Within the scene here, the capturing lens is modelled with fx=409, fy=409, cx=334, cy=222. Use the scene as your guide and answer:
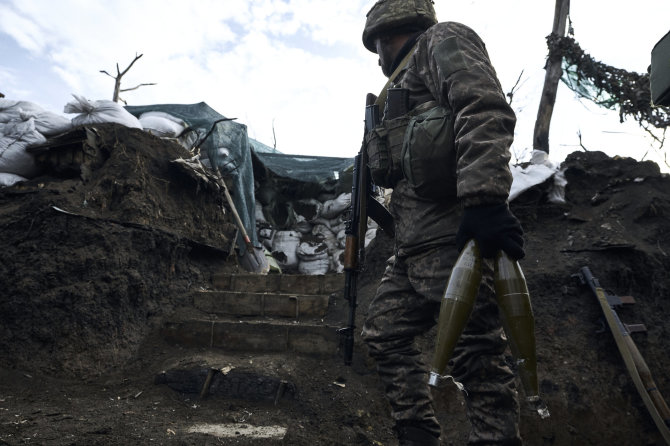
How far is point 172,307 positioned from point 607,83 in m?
6.55

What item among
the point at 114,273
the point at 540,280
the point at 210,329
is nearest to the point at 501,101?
the point at 540,280

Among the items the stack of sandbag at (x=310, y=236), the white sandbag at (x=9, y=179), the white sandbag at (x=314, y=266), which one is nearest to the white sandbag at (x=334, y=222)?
the stack of sandbag at (x=310, y=236)

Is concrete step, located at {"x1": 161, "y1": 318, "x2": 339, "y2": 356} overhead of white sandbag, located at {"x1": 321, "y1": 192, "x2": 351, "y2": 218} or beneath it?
beneath

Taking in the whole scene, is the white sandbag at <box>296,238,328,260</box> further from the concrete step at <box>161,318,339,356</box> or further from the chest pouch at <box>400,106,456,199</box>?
the chest pouch at <box>400,106,456,199</box>

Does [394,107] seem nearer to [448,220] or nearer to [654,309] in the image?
[448,220]

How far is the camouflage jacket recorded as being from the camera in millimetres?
1240

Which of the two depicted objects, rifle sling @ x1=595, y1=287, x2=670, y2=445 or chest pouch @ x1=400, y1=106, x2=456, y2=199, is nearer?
chest pouch @ x1=400, y1=106, x2=456, y2=199

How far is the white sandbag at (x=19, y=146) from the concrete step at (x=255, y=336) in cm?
224

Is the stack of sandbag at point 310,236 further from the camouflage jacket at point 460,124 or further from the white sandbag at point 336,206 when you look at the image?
the camouflage jacket at point 460,124

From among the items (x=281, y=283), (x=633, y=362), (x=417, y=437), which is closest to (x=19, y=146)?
(x=281, y=283)

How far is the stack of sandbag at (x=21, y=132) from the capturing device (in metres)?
3.96

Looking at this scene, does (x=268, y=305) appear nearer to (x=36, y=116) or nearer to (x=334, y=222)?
(x=36, y=116)

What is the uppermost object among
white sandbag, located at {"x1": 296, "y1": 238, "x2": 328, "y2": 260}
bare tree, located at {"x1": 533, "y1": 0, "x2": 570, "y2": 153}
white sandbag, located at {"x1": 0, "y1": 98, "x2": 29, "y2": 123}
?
bare tree, located at {"x1": 533, "y1": 0, "x2": 570, "y2": 153}

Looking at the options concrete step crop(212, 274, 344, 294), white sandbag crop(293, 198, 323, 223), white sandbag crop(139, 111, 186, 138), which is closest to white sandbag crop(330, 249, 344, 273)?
white sandbag crop(293, 198, 323, 223)
